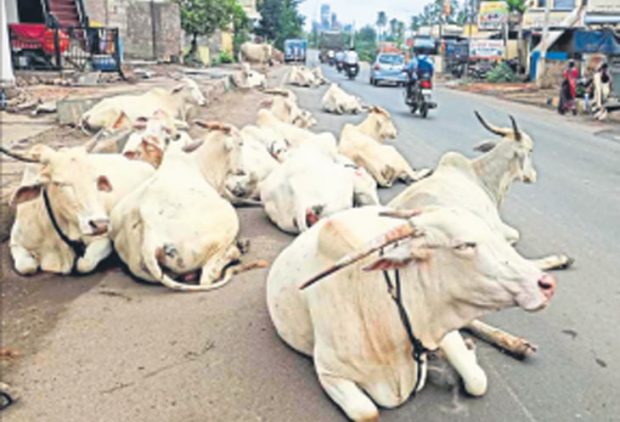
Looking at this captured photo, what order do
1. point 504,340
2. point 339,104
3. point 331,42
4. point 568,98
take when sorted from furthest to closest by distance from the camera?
point 331,42 → point 568,98 → point 339,104 → point 504,340

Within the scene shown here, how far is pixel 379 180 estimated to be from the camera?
8.13m

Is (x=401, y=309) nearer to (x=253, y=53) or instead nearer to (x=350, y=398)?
(x=350, y=398)

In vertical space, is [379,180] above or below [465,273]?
below

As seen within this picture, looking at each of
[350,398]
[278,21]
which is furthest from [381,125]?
[278,21]

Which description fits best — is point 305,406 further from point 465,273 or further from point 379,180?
point 379,180

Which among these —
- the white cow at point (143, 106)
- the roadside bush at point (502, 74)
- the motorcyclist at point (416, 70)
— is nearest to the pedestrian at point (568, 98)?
the motorcyclist at point (416, 70)

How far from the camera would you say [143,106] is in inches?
423

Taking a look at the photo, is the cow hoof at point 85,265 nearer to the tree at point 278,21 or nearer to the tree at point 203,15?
the tree at point 203,15

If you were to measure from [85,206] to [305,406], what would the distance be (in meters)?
2.43

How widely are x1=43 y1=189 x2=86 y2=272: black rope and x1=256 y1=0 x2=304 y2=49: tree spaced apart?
57805 mm

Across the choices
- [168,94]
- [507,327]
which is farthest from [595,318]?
[168,94]

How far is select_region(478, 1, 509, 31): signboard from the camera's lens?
47.8 m

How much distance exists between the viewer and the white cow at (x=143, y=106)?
33.6 feet

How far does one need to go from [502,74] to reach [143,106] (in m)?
26.4
